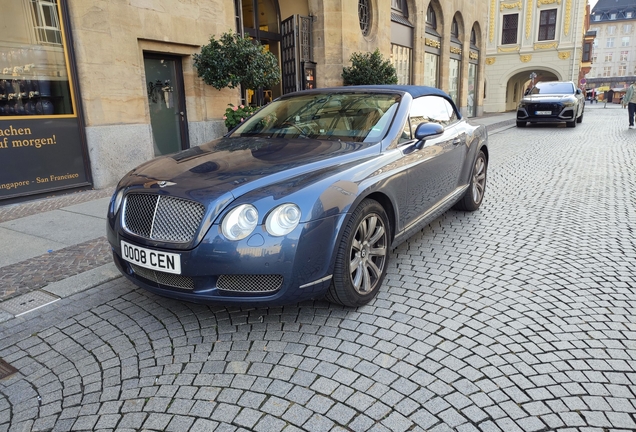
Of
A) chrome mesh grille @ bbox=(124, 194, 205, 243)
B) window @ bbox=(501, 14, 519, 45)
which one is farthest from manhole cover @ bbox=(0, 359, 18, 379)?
window @ bbox=(501, 14, 519, 45)

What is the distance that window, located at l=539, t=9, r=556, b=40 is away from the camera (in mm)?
41509

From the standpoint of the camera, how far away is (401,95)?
4.42 meters

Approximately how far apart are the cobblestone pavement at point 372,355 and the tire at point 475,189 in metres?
1.46

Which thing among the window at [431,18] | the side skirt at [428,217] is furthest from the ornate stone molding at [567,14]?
the side skirt at [428,217]

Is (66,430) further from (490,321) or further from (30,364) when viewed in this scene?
(490,321)

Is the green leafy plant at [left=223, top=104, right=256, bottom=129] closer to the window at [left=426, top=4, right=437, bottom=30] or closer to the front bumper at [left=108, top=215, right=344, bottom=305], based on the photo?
the front bumper at [left=108, top=215, right=344, bottom=305]

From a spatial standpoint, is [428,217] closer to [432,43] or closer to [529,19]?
[432,43]

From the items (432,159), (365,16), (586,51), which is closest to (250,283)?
(432,159)

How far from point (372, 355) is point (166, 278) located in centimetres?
138

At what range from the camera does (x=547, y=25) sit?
41.9 meters

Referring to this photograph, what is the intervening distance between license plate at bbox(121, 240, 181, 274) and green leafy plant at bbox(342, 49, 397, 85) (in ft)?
40.2

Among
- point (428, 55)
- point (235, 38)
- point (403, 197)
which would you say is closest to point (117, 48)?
point (235, 38)

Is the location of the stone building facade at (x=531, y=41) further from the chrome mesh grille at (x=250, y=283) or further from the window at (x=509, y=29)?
the chrome mesh grille at (x=250, y=283)

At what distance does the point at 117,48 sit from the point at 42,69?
1.32 m
